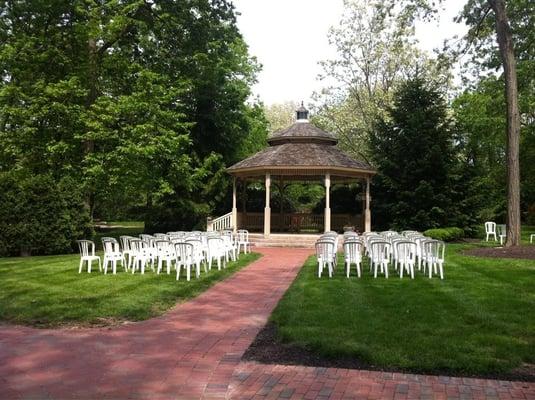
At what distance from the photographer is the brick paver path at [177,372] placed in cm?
488

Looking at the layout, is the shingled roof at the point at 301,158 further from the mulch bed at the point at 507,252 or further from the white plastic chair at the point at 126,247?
the white plastic chair at the point at 126,247

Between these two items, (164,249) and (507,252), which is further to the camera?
(507,252)

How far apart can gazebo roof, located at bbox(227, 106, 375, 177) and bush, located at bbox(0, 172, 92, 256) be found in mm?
7923

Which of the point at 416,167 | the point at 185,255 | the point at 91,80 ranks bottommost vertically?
the point at 185,255

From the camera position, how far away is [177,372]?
217 inches

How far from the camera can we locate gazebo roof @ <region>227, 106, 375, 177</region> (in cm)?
2327

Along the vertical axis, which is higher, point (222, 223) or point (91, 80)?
point (91, 80)

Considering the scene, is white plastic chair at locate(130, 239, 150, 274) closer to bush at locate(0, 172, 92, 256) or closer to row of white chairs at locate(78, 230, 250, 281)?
row of white chairs at locate(78, 230, 250, 281)

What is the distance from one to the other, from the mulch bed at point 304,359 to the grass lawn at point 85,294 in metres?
2.70

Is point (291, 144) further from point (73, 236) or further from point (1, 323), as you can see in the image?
point (1, 323)

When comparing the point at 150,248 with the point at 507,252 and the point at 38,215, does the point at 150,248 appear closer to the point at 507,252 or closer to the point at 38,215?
the point at 38,215

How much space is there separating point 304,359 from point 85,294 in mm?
5632

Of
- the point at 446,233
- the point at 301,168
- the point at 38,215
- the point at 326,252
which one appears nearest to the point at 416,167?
the point at 446,233

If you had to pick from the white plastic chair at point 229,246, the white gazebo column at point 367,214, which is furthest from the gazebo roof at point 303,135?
the white plastic chair at point 229,246
